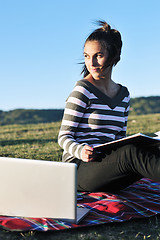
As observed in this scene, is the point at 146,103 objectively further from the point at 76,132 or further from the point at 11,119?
the point at 76,132

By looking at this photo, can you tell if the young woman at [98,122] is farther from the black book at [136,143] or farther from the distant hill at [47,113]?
the distant hill at [47,113]

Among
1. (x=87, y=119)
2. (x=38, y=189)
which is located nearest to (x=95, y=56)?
(x=87, y=119)

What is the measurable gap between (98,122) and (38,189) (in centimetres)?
95

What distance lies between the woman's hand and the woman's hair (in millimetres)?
858

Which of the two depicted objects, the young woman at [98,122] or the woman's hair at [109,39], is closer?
the young woman at [98,122]

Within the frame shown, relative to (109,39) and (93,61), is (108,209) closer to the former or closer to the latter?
(93,61)

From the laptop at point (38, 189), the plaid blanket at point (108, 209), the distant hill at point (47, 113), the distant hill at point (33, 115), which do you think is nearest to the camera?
the laptop at point (38, 189)

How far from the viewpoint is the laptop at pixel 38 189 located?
2051 mm

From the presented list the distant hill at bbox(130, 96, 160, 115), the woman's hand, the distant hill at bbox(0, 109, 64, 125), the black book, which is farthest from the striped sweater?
the distant hill at bbox(130, 96, 160, 115)

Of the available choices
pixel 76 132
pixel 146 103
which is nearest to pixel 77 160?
pixel 76 132

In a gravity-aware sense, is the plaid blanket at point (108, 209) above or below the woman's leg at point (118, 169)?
below

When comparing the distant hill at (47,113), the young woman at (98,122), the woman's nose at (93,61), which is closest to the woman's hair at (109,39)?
the young woman at (98,122)

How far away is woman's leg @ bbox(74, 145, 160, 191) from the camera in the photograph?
7.79ft

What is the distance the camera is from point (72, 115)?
→ 2.74 meters
